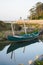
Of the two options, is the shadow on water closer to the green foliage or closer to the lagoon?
the lagoon

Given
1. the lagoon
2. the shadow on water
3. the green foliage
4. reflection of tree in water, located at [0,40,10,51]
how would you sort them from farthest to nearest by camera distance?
the green foliage → reflection of tree in water, located at [0,40,10,51] → the shadow on water → the lagoon

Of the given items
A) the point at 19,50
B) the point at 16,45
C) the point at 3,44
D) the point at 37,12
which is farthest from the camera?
the point at 37,12

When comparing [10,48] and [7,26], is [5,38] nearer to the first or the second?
[10,48]

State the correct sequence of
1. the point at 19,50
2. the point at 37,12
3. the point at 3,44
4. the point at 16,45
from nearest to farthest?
the point at 19,50 → the point at 16,45 → the point at 3,44 → the point at 37,12

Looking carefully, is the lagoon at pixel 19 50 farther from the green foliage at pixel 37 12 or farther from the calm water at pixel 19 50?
the green foliage at pixel 37 12

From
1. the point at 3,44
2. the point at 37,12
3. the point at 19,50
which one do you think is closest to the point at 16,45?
the point at 3,44

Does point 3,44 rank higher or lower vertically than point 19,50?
lower

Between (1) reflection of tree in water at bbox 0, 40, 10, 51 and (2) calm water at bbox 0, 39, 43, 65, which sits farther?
(1) reflection of tree in water at bbox 0, 40, 10, 51

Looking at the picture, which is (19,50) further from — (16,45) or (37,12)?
(37,12)

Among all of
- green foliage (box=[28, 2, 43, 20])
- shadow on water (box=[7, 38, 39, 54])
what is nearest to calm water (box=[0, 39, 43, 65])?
shadow on water (box=[7, 38, 39, 54])

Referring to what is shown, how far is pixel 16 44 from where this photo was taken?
24406 mm

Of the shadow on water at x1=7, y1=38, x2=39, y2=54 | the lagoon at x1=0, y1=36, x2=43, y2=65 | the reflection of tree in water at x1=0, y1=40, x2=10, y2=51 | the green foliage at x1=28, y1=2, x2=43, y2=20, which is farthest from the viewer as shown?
the green foliage at x1=28, y1=2, x2=43, y2=20

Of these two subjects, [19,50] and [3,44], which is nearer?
[19,50]

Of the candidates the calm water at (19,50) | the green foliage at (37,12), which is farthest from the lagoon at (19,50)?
the green foliage at (37,12)
